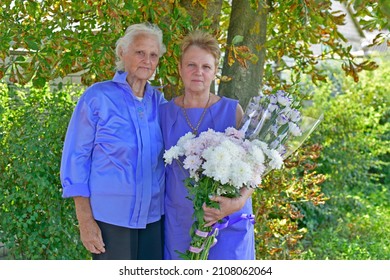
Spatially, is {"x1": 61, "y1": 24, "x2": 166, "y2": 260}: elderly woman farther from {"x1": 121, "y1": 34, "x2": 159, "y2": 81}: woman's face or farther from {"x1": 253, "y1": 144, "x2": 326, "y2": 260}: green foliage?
{"x1": 253, "y1": 144, "x2": 326, "y2": 260}: green foliage

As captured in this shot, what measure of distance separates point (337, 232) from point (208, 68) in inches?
154

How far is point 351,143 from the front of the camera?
751 centimetres

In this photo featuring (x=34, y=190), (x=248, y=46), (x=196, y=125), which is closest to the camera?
(x=196, y=125)

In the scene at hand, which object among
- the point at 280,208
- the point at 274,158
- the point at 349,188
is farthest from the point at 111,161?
the point at 349,188

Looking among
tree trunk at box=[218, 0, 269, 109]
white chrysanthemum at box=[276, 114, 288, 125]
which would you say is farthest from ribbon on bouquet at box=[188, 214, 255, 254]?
tree trunk at box=[218, 0, 269, 109]

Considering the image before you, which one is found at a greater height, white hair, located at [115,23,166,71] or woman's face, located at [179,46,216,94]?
white hair, located at [115,23,166,71]

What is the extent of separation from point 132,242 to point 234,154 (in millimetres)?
750

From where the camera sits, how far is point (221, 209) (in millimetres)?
3053

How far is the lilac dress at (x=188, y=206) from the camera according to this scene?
3299mm

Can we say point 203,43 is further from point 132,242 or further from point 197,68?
point 132,242

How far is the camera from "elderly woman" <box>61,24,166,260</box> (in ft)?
10.5

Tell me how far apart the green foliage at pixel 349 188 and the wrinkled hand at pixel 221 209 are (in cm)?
306

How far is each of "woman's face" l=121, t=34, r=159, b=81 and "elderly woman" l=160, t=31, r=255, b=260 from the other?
156 millimetres
